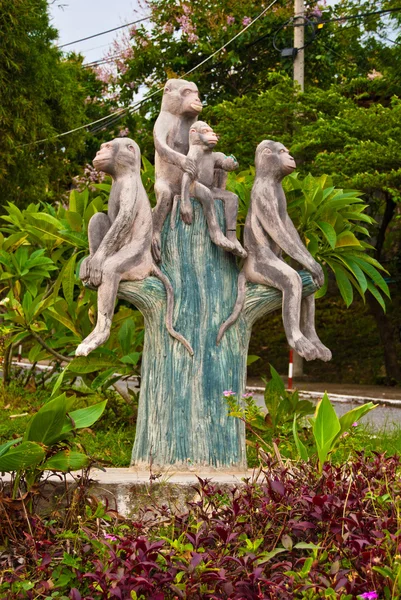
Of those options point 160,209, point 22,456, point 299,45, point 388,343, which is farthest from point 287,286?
point 299,45

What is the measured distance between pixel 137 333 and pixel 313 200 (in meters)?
1.98

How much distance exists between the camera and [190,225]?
548 cm

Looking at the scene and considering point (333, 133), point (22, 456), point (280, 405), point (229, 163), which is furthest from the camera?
point (333, 133)

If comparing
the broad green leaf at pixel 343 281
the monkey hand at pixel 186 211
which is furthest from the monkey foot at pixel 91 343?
the broad green leaf at pixel 343 281

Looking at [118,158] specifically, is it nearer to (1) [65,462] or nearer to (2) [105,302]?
(2) [105,302]

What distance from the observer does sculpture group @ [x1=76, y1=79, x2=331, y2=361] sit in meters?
5.27

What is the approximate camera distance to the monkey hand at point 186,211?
214 inches

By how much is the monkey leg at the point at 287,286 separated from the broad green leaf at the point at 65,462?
183cm

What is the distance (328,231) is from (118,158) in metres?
1.78

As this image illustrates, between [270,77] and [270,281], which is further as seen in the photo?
[270,77]

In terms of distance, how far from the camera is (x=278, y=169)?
18.2ft

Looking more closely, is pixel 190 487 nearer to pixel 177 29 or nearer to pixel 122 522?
pixel 122 522

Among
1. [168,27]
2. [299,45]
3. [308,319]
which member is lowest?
[308,319]

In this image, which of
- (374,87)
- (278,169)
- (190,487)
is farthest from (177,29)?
(190,487)
